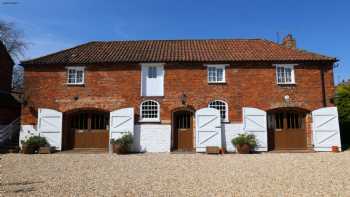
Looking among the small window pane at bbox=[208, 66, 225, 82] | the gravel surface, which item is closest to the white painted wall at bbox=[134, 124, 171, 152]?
the small window pane at bbox=[208, 66, 225, 82]

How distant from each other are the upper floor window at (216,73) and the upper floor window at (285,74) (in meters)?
3.35

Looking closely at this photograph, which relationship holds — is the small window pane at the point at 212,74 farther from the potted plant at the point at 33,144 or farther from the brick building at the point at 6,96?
the brick building at the point at 6,96

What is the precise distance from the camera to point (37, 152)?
15805 mm

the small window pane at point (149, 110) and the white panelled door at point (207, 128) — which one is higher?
the small window pane at point (149, 110)

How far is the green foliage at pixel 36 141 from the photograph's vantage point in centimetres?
1550

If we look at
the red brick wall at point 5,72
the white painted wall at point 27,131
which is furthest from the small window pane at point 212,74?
the red brick wall at point 5,72

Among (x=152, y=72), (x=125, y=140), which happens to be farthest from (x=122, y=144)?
(x=152, y=72)

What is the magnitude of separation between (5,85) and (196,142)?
18978mm

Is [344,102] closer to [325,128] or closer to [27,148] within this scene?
[325,128]

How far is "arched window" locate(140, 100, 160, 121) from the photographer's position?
16.7 meters

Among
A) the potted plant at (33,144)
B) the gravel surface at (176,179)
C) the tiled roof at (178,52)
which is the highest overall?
the tiled roof at (178,52)

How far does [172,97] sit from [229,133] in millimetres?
3979

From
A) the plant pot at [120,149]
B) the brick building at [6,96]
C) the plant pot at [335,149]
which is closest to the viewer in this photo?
the plant pot at [120,149]

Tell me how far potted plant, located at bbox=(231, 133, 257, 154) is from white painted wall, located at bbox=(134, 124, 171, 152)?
3905 mm
